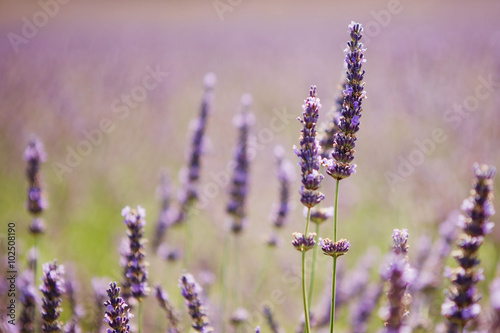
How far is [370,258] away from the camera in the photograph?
3.47 m

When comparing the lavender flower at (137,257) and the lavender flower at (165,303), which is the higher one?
the lavender flower at (137,257)

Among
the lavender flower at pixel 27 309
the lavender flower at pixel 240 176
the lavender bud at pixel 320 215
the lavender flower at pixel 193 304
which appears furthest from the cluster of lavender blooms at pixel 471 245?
the lavender flower at pixel 27 309

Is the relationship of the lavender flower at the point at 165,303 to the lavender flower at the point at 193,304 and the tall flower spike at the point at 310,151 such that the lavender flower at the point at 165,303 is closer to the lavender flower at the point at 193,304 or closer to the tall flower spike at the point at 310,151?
the lavender flower at the point at 193,304

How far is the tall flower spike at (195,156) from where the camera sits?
3346 millimetres

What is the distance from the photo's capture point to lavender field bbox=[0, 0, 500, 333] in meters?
1.74

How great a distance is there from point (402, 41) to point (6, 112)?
11118mm

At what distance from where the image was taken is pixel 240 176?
309 centimetres

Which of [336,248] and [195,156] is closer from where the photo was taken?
[336,248]

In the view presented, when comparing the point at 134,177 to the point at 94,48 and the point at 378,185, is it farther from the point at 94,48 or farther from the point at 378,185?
the point at 94,48

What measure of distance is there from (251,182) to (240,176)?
519 millimetres

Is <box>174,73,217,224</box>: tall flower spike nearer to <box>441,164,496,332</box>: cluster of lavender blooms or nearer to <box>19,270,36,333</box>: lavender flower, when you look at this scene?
<box>19,270,36,333</box>: lavender flower

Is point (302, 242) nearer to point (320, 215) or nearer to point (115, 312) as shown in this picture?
point (320, 215)

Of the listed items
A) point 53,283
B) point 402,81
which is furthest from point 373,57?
point 53,283

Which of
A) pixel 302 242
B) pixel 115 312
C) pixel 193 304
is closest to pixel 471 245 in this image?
pixel 302 242
